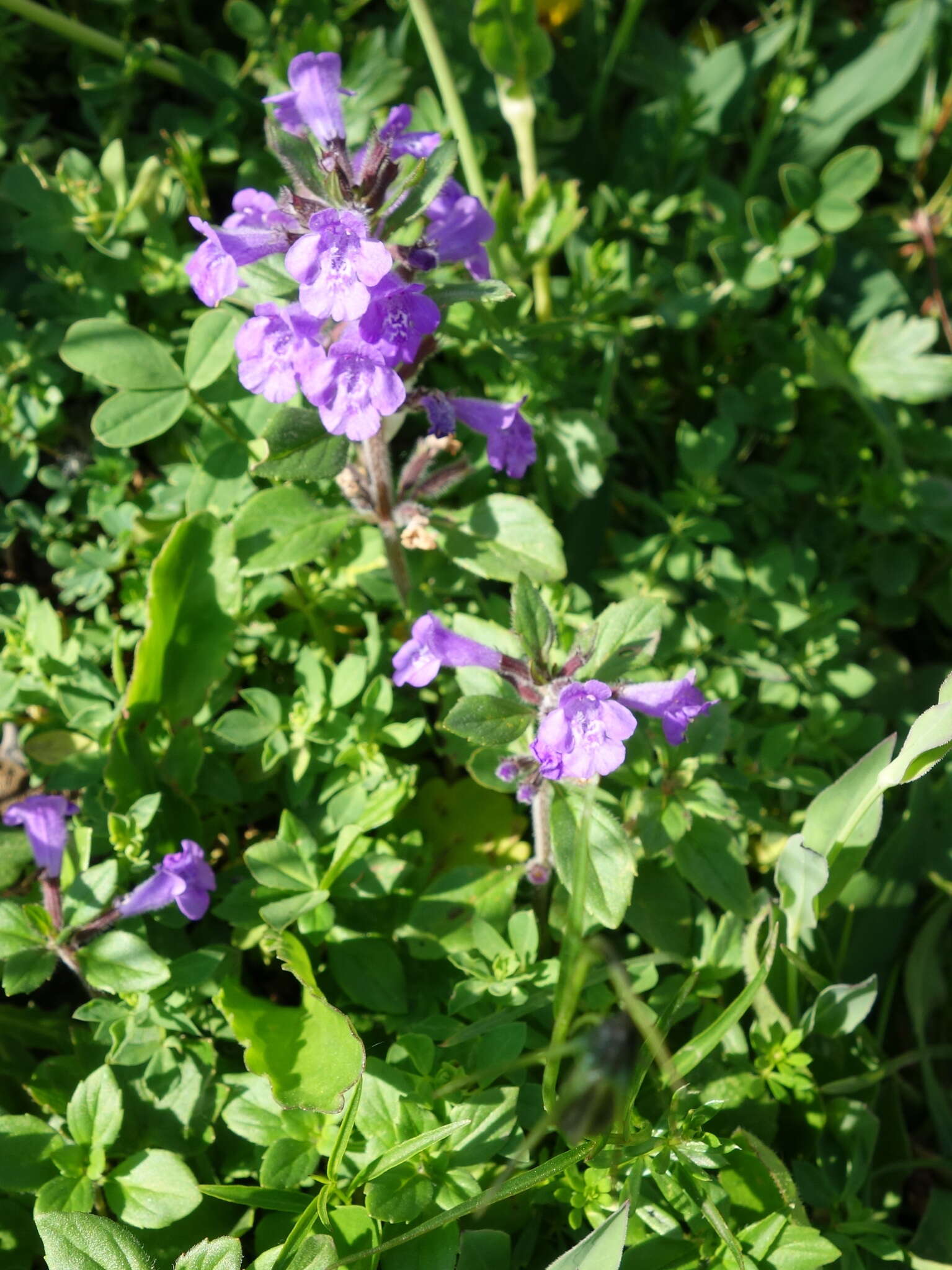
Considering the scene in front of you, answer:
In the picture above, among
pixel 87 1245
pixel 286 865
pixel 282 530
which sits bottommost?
pixel 87 1245

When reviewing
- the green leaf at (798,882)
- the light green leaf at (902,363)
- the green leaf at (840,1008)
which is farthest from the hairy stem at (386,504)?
the light green leaf at (902,363)

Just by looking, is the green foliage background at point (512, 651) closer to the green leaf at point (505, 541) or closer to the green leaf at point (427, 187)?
the green leaf at point (505, 541)

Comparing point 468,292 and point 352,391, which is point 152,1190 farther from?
point 468,292

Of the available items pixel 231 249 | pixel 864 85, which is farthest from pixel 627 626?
pixel 864 85

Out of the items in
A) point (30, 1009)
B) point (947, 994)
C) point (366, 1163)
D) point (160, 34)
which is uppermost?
point (160, 34)

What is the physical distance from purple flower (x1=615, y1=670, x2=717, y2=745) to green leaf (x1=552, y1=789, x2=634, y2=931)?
0.23 metres

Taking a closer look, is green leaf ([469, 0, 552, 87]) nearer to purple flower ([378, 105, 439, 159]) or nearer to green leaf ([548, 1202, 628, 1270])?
purple flower ([378, 105, 439, 159])

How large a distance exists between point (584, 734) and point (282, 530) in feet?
3.24

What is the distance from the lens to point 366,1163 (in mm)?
2021

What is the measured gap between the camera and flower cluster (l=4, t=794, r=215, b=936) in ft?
7.50

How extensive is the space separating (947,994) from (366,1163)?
173cm

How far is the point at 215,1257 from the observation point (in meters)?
1.84

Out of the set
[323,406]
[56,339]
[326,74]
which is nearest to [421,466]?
[323,406]

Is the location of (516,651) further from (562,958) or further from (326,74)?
(326,74)
